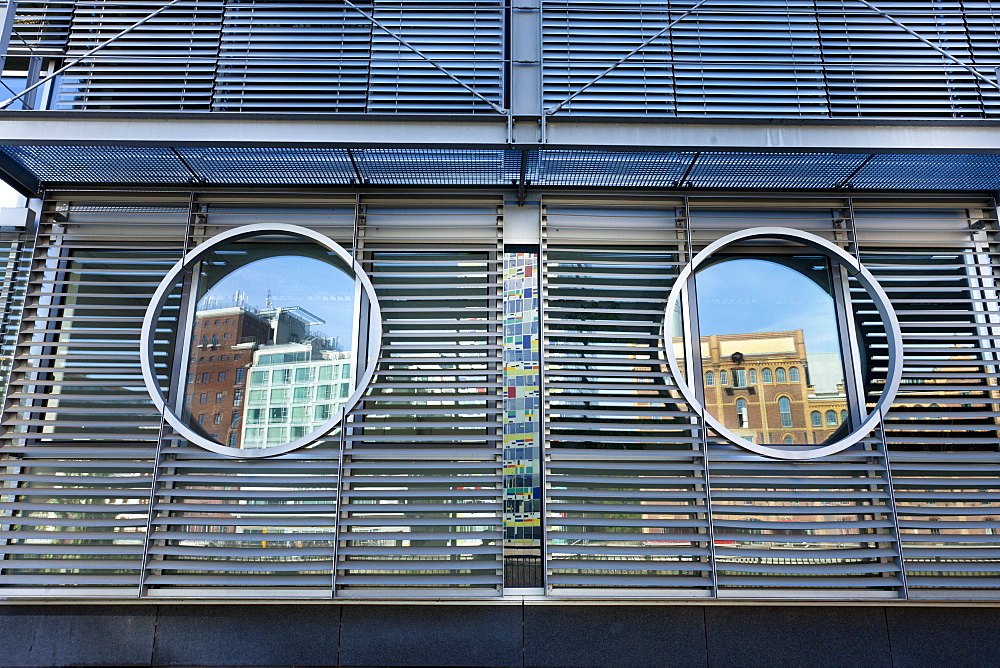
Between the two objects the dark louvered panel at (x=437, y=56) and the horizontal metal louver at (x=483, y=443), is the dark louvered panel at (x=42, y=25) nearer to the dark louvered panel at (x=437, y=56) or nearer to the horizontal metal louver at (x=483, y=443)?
the horizontal metal louver at (x=483, y=443)

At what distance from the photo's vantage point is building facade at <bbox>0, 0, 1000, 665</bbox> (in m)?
4.36

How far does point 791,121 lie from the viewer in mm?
4395

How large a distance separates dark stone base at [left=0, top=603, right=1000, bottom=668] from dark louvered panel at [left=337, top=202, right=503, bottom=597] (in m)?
0.34

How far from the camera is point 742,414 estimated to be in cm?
473

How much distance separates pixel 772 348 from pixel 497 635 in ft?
10.8

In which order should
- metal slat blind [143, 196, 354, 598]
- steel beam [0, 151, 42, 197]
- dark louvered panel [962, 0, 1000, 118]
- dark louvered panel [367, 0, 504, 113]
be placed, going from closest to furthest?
metal slat blind [143, 196, 354, 598] < steel beam [0, 151, 42, 197] < dark louvered panel [367, 0, 504, 113] < dark louvered panel [962, 0, 1000, 118]

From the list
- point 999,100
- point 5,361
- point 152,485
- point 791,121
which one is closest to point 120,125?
point 5,361

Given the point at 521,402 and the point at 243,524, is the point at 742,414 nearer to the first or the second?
the point at 521,402

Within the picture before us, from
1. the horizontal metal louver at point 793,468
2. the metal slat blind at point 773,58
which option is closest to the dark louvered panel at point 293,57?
the metal slat blind at point 773,58

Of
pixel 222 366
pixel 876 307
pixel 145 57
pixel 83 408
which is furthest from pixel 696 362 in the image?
pixel 145 57

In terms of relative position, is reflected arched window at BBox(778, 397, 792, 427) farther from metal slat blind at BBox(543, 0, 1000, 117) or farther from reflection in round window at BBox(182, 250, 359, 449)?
reflection in round window at BBox(182, 250, 359, 449)

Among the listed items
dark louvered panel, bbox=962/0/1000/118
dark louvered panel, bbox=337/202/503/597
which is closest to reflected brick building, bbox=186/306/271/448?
dark louvered panel, bbox=337/202/503/597

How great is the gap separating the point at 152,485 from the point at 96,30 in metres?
4.27

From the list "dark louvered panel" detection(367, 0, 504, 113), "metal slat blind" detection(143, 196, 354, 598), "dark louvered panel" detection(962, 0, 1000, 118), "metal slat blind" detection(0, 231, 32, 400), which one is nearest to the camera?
"metal slat blind" detection(143, 196, 354, 598)
